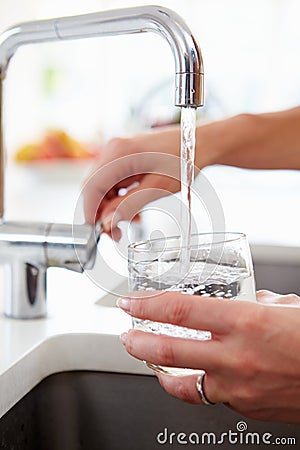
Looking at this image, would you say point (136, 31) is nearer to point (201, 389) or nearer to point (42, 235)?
point (42, 235)

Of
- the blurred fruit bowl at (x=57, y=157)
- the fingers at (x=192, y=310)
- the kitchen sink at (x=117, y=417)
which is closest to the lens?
the fingers at (x=192, y=310)

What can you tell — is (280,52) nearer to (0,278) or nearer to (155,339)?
(0,278)

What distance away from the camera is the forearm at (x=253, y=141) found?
2.89 ft

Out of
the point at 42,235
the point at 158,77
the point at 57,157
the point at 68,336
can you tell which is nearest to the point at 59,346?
the point at 68,336

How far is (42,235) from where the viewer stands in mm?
744

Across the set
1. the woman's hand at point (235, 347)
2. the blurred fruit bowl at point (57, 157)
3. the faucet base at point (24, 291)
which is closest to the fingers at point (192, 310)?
the woman's hand at point (235, 347)

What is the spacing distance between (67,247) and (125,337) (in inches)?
9.5

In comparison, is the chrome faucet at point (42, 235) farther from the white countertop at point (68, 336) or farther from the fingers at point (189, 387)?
Result: the fingers at point (189, 387)

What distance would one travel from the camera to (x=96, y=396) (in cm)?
71

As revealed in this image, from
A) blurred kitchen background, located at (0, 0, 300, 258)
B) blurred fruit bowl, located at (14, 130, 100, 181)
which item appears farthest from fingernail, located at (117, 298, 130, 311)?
blurred kitchen background, located at (0, 0, 300, 258)

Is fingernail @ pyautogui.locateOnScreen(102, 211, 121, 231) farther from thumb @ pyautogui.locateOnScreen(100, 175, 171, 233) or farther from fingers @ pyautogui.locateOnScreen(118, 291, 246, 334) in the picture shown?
fingers @ pyautogui.locateOnScreen(118, 291, 246, 334)

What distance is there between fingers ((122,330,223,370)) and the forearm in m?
0.41

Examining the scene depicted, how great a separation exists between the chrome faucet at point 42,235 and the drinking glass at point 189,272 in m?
0.21

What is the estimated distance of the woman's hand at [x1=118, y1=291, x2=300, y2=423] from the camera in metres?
0.46
